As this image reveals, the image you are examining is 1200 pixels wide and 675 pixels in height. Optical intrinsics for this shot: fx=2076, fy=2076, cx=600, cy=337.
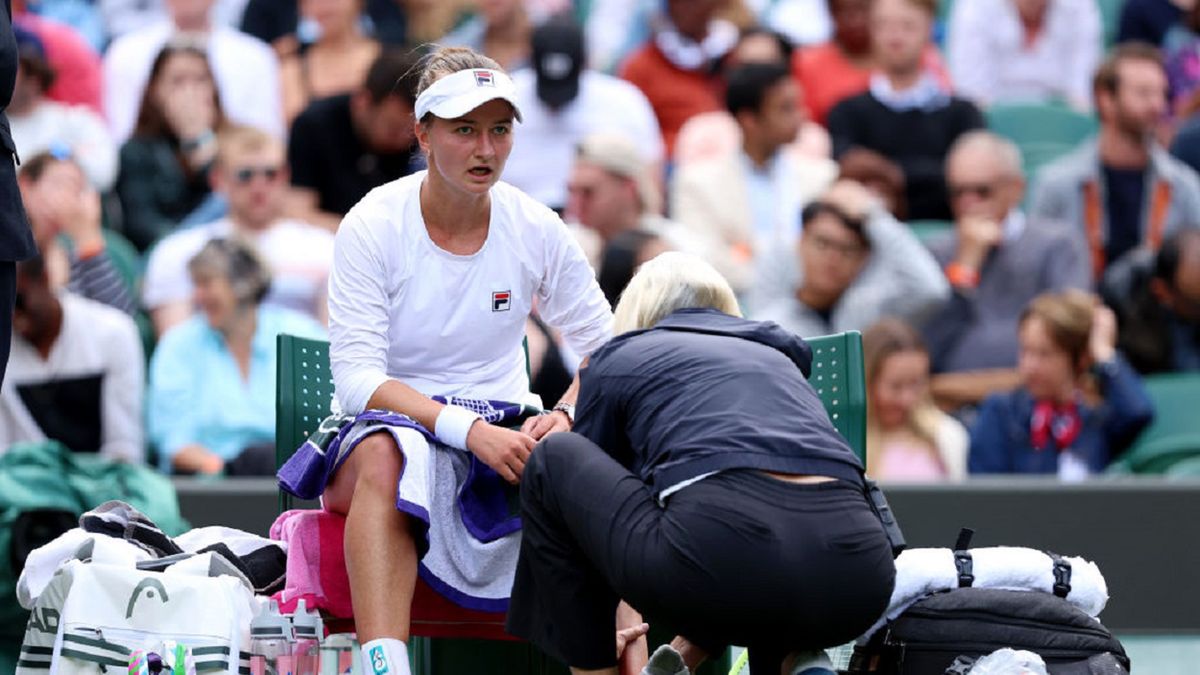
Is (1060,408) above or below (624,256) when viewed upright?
below

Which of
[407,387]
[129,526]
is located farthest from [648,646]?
[129,526]

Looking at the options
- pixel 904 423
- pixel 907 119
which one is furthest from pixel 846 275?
pixel 907 119

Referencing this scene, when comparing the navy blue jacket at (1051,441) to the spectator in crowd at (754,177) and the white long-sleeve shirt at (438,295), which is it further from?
the white long-sleeve shirt at (438,295)

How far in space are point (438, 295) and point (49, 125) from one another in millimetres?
4366

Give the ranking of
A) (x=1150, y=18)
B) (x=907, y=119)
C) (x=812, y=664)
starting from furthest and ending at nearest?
(x=1150, y=18) → (x=907, y=119) → (x=812, y=664)

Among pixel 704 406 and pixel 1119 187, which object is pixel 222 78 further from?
pixel 704 406

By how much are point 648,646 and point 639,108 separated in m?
4.19

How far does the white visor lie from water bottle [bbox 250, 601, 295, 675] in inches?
46.6

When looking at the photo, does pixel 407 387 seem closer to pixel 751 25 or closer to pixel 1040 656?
pixel 1040 656

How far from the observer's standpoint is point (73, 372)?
298 inches

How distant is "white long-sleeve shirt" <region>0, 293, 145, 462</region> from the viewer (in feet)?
24.6

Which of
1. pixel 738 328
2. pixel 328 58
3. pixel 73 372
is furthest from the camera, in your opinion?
pixel 328 58

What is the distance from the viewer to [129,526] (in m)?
4.81

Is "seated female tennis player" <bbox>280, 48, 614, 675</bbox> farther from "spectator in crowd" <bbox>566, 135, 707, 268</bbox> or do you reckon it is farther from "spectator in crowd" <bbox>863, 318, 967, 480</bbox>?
"spectator in crowd" <bbox>566, 135, 707, 268</bbox>
